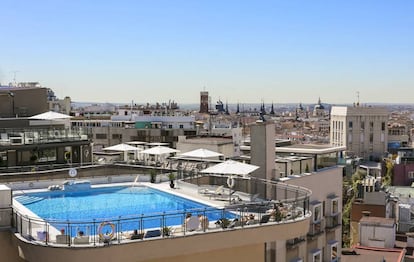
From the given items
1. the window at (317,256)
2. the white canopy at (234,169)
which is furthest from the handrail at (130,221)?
Result: the window at (317,256)

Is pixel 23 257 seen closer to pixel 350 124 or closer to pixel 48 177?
pixel 48 177

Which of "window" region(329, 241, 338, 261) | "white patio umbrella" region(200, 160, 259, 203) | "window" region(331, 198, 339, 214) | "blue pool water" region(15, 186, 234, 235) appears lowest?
"window" region(329, 241, 338, 261)

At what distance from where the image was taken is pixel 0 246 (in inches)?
436

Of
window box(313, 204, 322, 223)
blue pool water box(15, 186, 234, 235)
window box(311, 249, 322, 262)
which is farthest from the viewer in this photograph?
window box(313, 204, 322, 223)

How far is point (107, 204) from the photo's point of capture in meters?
15.0

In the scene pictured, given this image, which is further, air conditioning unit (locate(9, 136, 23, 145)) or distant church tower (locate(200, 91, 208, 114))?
distant church tower (locate(200, 91, 208, 114))

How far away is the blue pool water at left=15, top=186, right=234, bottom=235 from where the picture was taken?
13.6 meters

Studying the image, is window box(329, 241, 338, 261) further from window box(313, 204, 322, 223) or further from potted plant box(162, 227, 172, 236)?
potted plant box(162, 227, 172, 236)

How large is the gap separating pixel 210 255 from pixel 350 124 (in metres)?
101

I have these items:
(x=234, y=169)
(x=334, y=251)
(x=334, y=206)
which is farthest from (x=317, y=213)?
(x=234, y=169)

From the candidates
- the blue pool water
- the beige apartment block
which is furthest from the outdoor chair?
the beige apartment block

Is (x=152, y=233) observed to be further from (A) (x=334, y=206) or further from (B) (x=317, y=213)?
(A) (x=334, y=206)

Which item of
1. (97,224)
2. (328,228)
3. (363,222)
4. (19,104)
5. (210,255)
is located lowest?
(363,222)

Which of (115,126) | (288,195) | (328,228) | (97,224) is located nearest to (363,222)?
(328,228)
